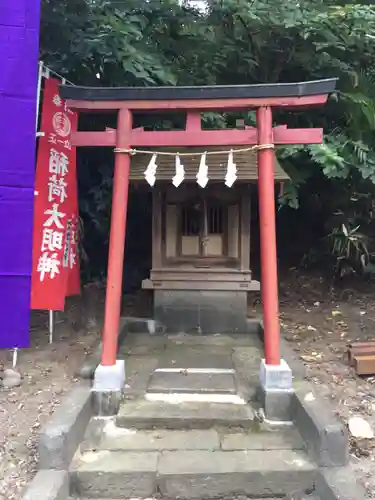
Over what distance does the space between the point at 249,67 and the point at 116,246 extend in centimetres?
499

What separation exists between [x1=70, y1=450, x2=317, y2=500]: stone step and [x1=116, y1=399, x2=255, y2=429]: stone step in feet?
1.80

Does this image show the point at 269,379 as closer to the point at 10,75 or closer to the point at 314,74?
the point at 10,75

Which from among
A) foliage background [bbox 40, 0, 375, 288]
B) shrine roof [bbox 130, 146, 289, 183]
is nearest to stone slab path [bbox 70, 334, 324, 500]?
shrine roof [bbox 130, 146, 289, 183]

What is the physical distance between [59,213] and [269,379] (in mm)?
3333

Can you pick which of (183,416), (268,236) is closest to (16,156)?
(268,236)

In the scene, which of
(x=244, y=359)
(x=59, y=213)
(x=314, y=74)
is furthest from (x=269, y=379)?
(x=314, y=74)

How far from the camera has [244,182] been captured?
20.2ft

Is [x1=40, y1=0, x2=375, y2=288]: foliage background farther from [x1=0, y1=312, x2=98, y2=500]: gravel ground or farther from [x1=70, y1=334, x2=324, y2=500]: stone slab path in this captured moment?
[x1=70, y1=334, x2=324, y2=500]: stone slab path

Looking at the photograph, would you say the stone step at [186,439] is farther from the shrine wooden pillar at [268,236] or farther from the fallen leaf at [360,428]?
the shrine wooden pillar at [268,236]

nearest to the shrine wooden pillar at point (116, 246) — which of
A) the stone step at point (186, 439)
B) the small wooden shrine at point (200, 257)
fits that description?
the stone step at point (186, 439)

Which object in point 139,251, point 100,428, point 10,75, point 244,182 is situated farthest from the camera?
point 139,251

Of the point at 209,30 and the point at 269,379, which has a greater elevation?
the point at 209,30

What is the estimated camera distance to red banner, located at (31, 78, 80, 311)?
5.65 metres

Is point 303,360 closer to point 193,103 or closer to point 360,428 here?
point 360,428
